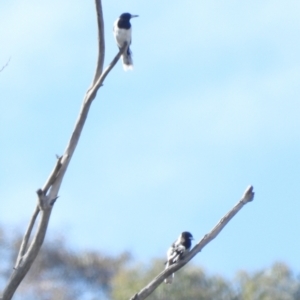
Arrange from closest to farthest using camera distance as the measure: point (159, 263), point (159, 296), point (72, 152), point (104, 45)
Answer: point (72, 152), point (104, 45), point (159, 296), point (159, 263)

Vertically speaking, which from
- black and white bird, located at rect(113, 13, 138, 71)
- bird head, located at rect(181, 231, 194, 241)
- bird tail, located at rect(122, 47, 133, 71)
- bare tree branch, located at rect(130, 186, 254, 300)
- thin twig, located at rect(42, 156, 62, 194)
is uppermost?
black and white bird, located at rect(113, 13, 138, 71)

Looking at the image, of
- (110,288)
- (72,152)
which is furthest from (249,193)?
(110,288)

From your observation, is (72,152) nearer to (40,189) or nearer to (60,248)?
(40,189)

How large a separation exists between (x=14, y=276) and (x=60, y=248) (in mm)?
29016

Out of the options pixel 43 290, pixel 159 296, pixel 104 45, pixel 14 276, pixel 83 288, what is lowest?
pixel 14 276

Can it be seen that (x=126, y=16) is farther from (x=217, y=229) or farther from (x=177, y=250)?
(x=217, y=229)

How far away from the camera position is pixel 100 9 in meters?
6.92

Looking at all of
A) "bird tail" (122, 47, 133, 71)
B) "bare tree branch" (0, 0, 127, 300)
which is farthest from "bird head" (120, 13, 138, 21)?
"bare tree branch" (0, 0, 127, 300)

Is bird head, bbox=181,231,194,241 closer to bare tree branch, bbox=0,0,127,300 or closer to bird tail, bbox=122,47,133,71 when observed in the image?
bird tail, bbox=122,47,133,71

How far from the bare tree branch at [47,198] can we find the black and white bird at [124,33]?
14.8 ft

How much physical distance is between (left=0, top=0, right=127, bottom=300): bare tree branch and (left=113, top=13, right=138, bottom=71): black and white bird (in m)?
4.50

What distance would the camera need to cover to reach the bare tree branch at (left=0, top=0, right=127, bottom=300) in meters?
6.03

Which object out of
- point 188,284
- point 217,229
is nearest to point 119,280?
point 188,284

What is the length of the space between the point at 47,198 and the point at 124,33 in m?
5.86
